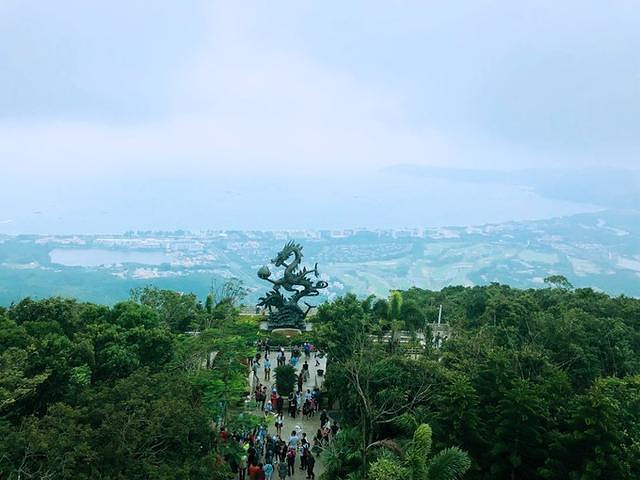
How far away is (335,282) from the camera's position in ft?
394

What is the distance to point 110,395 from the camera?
13.5 metres

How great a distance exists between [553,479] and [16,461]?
39.3 feet

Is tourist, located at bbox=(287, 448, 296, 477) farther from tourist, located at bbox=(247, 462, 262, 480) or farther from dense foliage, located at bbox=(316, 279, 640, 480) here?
dense foliage, located at bbox=(316, 279, 640, 480)

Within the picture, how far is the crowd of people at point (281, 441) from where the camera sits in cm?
1571

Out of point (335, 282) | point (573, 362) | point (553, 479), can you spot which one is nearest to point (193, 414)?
point (553, 479)

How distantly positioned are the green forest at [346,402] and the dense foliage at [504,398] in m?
0.04

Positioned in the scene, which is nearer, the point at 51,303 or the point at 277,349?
the point at 51,303

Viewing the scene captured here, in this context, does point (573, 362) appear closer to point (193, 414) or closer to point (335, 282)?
point (193, 414)

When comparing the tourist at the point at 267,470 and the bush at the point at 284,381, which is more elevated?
the bush at the point at 284,381

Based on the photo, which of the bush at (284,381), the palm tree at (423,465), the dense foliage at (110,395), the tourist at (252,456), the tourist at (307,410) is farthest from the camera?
the bush at (284,381)

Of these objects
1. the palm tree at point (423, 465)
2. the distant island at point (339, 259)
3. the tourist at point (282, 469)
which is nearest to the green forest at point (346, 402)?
the palm tree at point (423, 465)

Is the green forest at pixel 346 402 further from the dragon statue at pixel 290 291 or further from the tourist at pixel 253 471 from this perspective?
the dragon statue at pixel 290 291

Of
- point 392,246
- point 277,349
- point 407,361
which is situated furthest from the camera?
point 392,246

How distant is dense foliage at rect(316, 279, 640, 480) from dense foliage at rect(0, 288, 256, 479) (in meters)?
3.64
